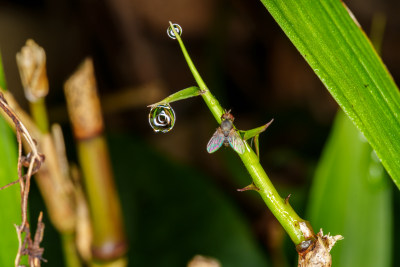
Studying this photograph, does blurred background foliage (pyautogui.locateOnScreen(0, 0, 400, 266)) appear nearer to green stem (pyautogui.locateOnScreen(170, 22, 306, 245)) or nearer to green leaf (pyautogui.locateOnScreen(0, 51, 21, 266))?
green leaf (pyautogui.locateOnScreen(0, 51, 21, 266))

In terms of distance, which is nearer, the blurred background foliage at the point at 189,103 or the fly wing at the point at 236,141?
the fly wing at the point at 236,141

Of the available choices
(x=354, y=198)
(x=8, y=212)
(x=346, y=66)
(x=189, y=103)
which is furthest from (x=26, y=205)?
(x=189, y=103)

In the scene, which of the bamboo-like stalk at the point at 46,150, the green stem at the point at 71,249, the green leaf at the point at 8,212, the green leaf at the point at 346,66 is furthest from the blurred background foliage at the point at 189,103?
the green leaf at the point at 346,66

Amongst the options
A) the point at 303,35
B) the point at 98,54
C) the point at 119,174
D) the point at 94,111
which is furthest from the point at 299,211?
the point at 98,54

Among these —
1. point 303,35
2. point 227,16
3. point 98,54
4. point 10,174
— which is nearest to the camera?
point 303,35

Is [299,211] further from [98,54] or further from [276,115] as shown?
[98,54]

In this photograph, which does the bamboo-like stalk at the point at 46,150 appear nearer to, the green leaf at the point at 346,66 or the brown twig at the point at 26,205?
the brown twig at the point at 26,205
